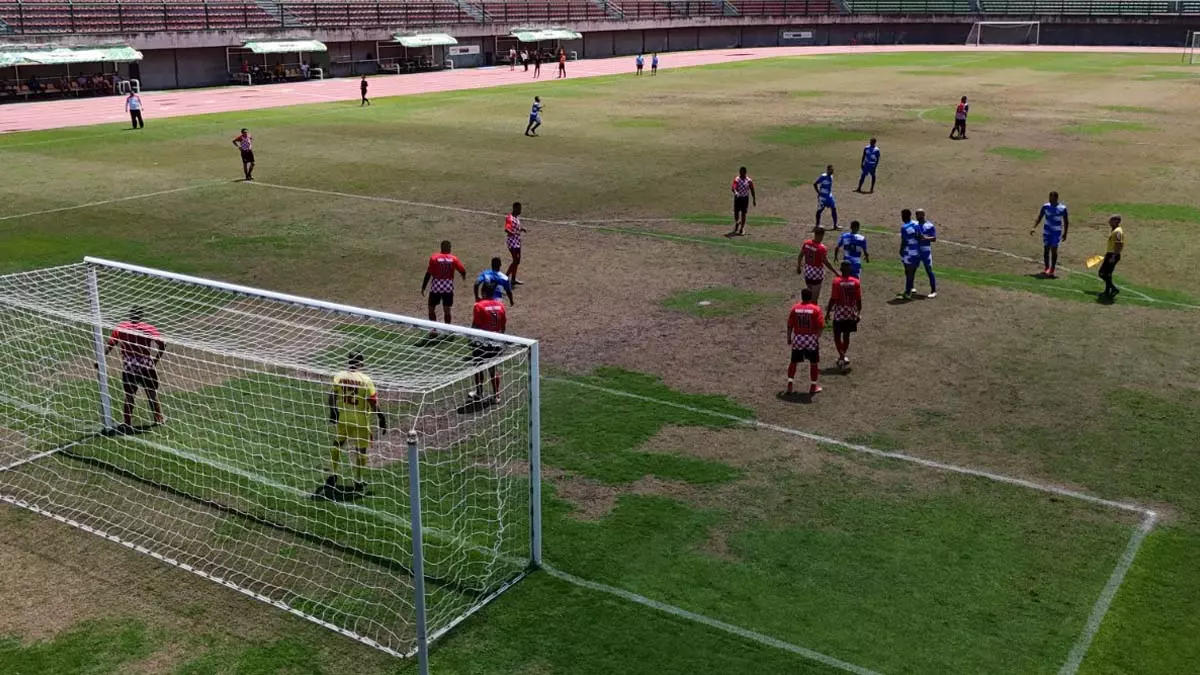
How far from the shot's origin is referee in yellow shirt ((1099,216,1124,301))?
A: 2100 cm

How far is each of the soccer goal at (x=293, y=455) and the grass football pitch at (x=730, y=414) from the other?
0.21 metres

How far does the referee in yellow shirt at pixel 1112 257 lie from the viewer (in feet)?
68.9

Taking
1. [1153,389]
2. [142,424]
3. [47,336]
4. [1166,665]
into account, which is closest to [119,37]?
[47,336]

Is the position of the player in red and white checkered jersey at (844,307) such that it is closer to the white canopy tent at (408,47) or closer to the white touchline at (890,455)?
the white touchline at (890,455)

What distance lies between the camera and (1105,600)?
10758 mm

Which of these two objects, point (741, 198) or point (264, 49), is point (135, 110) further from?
point (741, 198)

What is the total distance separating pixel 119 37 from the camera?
57281 mm

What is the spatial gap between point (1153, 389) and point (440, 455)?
1112 cm

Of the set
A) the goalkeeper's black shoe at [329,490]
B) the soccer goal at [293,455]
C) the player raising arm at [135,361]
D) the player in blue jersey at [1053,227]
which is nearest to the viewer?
the soccer goal at [293,455]

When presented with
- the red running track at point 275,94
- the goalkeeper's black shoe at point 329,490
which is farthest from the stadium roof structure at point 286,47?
the goalkeeper's black shoe at point 329,490

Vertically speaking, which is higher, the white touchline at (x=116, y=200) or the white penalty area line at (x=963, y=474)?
the white touchline at (x=116, y=200)

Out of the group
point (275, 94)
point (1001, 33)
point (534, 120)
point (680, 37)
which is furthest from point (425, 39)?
point (1001, 33)

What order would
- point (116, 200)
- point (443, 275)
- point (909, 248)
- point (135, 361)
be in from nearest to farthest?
point (135, 361) < point (443, 275) < point (909, 248) < point (116, 200)

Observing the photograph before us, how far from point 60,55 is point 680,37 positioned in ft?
195
